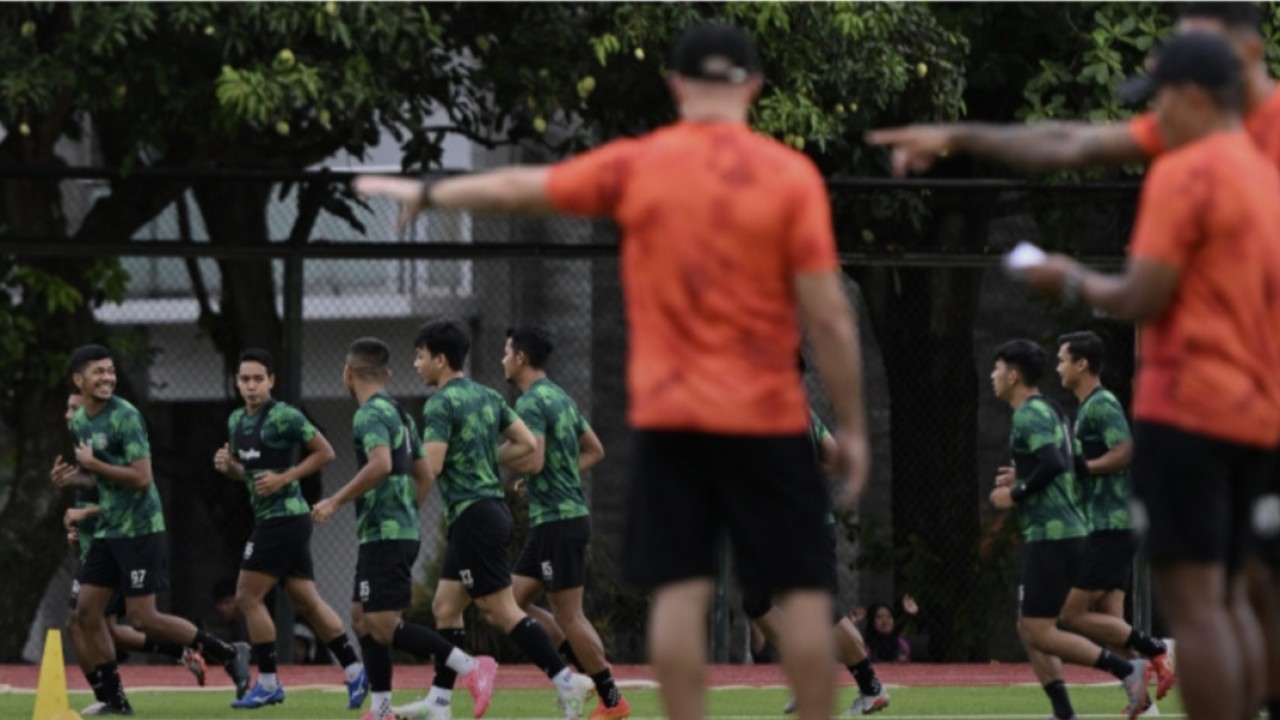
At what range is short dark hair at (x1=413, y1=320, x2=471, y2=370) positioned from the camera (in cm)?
1266

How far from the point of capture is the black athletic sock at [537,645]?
12742mm

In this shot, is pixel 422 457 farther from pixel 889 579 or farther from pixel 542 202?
pixel 889 579

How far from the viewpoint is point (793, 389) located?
22.4ft

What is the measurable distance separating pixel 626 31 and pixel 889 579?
5.60 metres

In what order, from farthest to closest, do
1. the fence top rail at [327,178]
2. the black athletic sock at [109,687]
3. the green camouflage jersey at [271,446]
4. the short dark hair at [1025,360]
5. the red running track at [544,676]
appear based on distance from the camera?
1. the fence top rail at [327,178]
2. the red running track at [544,676]
3. the green camouflage jersey at [271,446]
4. the black athletic sock at [109,687]
5. the short dark hair at [1025,360]

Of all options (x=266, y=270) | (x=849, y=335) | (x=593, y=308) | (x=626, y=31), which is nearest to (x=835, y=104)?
(x=626, y=31)

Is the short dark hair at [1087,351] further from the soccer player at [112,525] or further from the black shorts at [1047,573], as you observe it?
the soccer player at [112,525]

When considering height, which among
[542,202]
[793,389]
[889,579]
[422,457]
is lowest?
[889,579]

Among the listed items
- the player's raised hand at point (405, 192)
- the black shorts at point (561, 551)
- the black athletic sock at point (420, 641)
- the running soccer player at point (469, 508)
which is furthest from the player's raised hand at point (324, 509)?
the player's raised hand at point (405, 192)

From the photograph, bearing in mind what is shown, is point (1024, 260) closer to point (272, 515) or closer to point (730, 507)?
point (730, 507)

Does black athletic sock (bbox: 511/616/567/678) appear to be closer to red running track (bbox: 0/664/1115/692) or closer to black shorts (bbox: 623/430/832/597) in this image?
red running track (bbox: 0/664/1115/692)

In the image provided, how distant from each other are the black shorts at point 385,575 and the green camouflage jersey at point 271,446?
6.22ft

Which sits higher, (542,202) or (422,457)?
(542,202)

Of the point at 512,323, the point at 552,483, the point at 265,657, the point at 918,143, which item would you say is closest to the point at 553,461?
the point at 552,483
